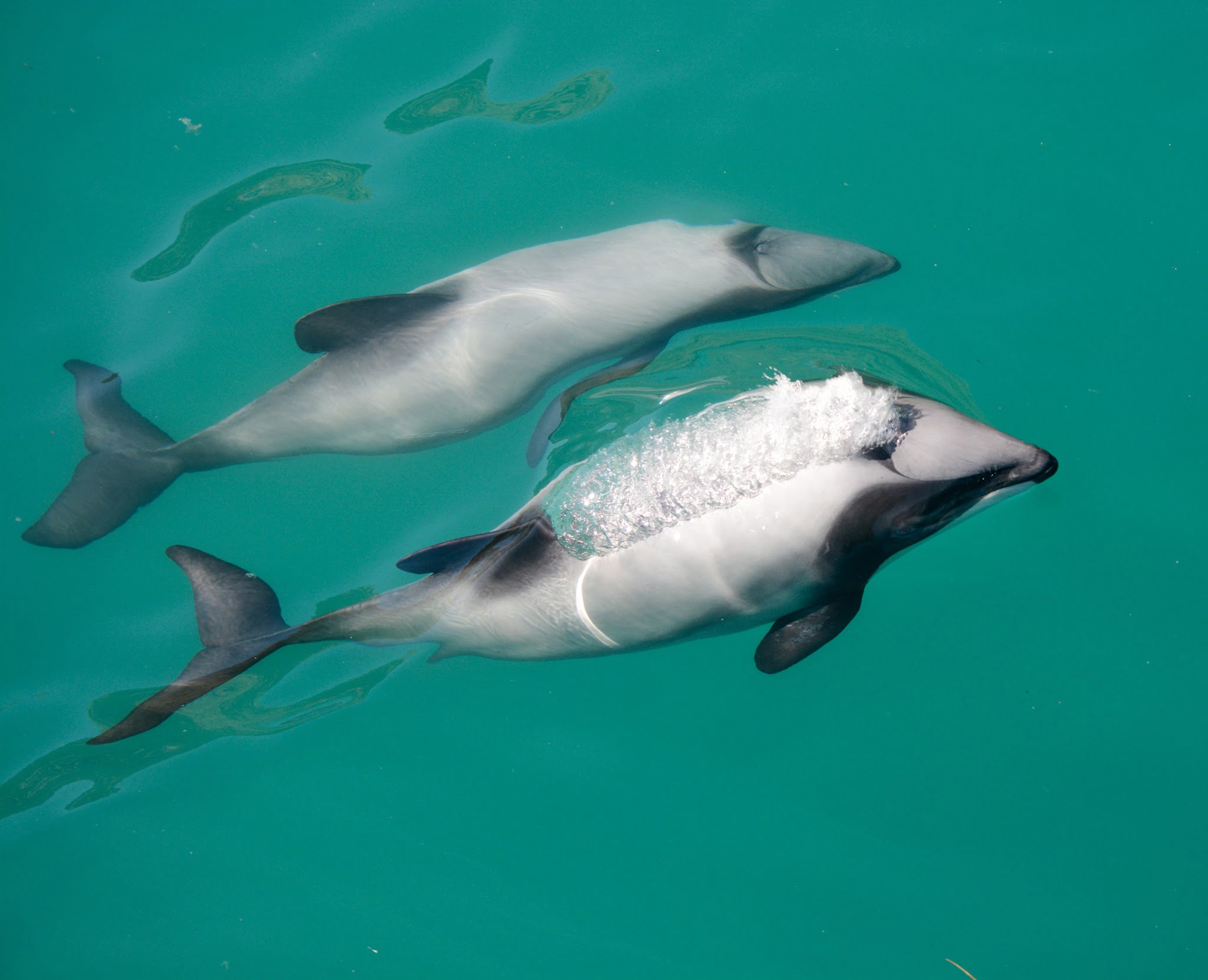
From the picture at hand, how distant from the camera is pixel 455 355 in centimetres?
438

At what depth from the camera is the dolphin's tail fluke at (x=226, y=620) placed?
3848mm

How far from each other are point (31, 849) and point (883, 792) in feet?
15.6

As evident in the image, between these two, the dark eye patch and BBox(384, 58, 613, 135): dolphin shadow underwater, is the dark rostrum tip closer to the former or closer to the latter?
the dark eye patch

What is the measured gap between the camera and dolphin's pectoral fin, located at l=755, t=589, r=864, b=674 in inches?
145

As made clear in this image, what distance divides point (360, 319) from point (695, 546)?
220cm

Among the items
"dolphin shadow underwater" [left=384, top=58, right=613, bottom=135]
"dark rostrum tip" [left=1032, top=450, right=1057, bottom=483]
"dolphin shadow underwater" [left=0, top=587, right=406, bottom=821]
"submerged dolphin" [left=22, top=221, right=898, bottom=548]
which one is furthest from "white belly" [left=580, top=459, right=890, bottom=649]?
"dolphin shadow underwater" [left=384, top=58, right=613, bottom=135]

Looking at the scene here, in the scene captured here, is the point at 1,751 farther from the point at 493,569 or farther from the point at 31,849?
the point at 493,569

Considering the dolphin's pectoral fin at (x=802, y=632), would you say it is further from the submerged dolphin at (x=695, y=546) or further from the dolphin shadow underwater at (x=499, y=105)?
the dolphin shadow underwater at (x=499, y=105)

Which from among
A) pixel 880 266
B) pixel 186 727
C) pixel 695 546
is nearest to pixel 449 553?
pixel 695 546

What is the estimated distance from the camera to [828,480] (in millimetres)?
3371

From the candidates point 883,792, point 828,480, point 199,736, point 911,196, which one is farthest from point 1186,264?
point 199,736

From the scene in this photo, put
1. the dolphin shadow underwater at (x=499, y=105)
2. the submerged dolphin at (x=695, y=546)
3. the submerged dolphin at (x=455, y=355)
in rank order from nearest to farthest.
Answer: the submerged dolphin at (x=695, y=546) < the submerged dolphin at (x=455, y=355) < the dolphin shadow underwater at (x=499, y=105)

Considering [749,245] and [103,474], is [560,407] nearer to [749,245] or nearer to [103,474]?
[749,245]

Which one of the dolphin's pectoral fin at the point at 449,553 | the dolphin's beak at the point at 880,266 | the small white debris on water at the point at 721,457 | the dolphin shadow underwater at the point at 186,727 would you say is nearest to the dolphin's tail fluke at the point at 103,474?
the dolphin shadow underwater at the point at 186,727
